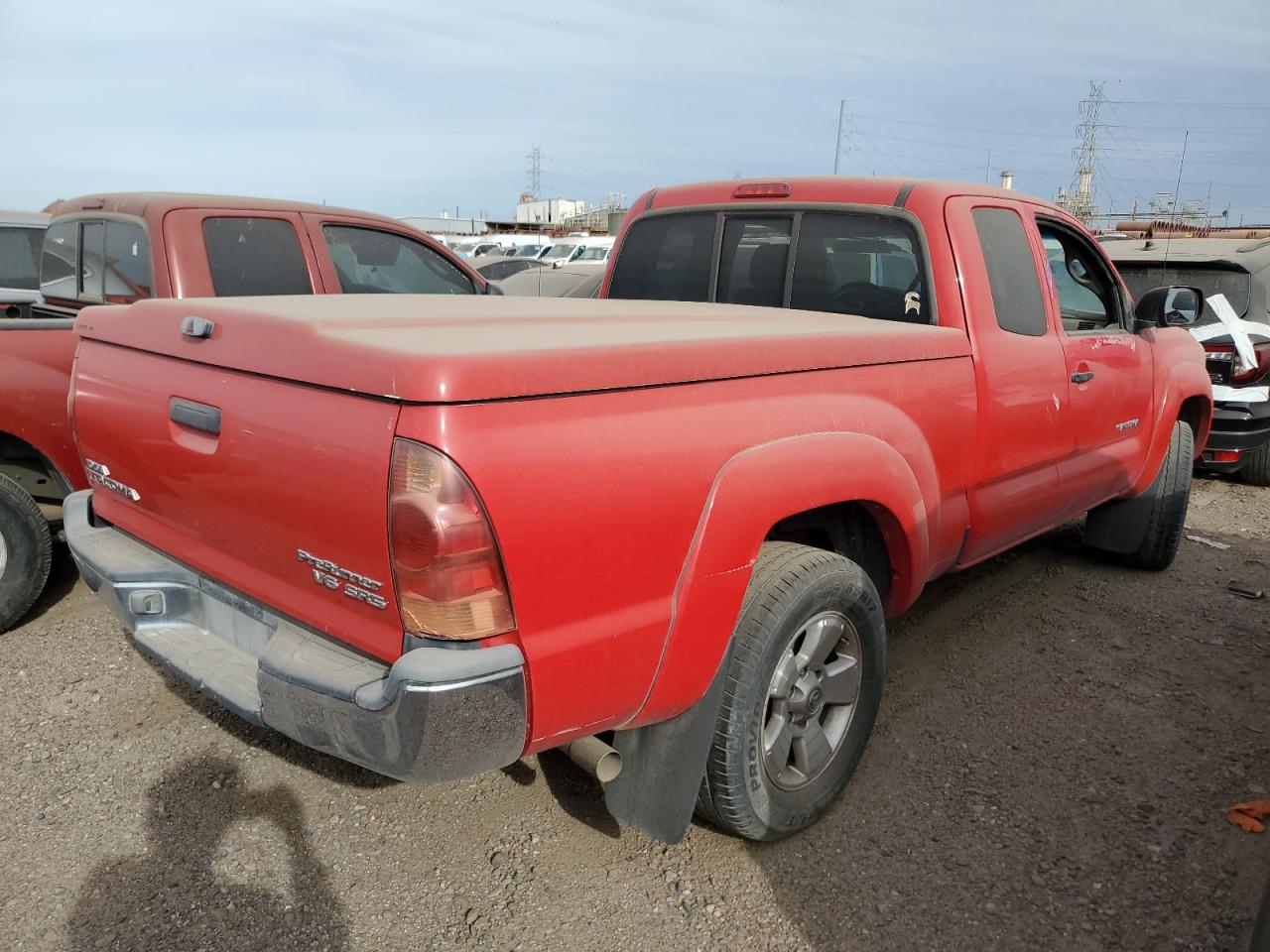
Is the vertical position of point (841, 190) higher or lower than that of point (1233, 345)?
higher

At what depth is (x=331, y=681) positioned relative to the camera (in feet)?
6.17

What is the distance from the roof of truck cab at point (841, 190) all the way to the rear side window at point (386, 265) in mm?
1898

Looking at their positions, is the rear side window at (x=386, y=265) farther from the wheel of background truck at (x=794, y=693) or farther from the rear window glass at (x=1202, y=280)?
the rear window glass at (x=1202, y=280)

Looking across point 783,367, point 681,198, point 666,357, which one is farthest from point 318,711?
point 681,198

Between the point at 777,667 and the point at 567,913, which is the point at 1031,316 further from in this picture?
the point at 567,913

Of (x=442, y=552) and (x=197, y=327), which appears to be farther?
(x=197, y=327)

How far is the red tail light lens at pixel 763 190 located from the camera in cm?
360

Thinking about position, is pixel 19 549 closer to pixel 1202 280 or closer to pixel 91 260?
pixel 91 260

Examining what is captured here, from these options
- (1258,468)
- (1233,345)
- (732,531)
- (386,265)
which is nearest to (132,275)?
(386,265)

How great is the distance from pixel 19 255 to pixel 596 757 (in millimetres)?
6986

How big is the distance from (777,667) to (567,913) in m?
0.84

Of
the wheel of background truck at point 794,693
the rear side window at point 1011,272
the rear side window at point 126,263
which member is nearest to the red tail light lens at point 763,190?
the rear side window at point 1011,272

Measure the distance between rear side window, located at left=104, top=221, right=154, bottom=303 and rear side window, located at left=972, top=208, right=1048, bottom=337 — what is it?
148 inches

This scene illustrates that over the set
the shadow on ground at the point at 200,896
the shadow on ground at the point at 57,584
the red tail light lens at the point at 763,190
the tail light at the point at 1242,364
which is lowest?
the shadow on ground at the point at 57,584
